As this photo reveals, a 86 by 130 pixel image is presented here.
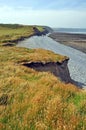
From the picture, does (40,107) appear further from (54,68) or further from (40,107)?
(54,68)

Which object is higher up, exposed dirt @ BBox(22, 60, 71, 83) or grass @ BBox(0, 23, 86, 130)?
grass @ BBox(0, 23, 86, 130)

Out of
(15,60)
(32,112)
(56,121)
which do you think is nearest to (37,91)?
(32,112)

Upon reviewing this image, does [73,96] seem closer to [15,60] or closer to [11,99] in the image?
[11,99]

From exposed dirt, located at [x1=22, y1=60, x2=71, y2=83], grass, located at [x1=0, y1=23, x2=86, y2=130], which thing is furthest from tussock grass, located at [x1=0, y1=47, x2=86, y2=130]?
exposed dirt, located at [x1=22, y1=60, x2=71, y2=83]

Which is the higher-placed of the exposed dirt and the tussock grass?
the tussock grass

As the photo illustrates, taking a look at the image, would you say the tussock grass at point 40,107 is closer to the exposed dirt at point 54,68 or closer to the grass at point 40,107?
the grass at point 40,107

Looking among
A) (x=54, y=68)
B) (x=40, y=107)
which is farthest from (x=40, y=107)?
(x=54, y=68)

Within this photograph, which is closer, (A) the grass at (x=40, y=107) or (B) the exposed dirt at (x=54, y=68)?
(A) the grass at (x=40, y=107)

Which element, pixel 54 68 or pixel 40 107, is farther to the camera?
pixel 54 68

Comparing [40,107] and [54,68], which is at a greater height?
[40,107]

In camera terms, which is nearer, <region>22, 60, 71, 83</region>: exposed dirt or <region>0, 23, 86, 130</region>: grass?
<region>0, 23, 86, 130</region>: grass

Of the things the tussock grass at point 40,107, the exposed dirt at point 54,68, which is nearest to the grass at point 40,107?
the tussock grass at point 40,107

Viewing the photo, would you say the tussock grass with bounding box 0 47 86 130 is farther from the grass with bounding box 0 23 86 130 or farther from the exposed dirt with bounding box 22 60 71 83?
the exposed dirt with bounding box 22 60 71 83

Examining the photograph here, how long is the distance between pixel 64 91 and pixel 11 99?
2.39 metres
